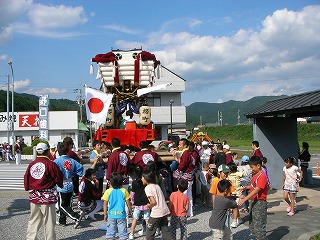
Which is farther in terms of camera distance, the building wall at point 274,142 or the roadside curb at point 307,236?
→ the building wall at point 274,142

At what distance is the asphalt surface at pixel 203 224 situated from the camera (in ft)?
23.5

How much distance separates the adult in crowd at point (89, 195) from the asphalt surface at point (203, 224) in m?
0.27

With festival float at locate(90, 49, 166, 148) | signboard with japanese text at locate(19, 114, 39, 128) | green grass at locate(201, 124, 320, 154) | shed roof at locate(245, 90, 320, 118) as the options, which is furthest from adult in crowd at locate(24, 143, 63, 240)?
green grass at locate(201, 124, 320, 154)

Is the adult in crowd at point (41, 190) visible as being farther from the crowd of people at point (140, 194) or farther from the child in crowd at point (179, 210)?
the child in crowd at point (179, 210)

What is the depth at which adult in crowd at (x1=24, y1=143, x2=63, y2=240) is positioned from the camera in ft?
19.7

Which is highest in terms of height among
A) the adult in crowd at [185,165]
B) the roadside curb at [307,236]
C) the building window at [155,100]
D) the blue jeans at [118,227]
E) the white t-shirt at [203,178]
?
the building window at [155,100]

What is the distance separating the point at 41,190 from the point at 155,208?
5.86 feet

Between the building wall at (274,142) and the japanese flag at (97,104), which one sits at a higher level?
the japanese flag at (97,104)

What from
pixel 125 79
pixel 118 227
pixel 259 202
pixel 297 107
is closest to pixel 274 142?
pixel 297 107

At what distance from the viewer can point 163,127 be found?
39938 millimetres

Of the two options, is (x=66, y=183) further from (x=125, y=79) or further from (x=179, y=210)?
(x=125, y=79)

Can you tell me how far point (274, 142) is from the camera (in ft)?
42.8

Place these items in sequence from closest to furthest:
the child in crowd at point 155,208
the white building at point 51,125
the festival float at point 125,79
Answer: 1. the child in crowd at point 155,208
2. the festival float at point 125,79
3. the white building at point 51,125

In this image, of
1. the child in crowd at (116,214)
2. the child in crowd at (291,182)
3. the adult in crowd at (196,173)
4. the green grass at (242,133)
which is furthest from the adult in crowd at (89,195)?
the green grass at (242,133)
